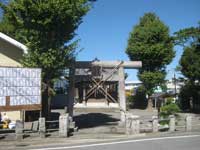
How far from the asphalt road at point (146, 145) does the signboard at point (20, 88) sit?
3.53 m

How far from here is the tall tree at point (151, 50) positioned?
150 ft

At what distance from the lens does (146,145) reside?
1577cm

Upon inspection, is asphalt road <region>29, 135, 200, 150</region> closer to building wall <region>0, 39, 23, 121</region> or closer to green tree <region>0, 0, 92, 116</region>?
green tree <region>0, 0, 92, 116</region>

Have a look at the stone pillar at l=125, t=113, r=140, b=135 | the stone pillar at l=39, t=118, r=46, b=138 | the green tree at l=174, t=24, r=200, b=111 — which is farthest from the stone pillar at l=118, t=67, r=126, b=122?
the green tree at l=174, t=24, r=200, b=111

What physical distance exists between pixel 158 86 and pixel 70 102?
2637cm

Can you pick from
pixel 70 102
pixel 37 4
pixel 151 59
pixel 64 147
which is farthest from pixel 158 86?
pixel 64 147

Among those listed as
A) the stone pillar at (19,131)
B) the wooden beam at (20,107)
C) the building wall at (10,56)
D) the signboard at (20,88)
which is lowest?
the stone pillar at (19,131)

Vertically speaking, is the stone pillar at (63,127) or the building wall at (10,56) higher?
the building wall at (10,56)

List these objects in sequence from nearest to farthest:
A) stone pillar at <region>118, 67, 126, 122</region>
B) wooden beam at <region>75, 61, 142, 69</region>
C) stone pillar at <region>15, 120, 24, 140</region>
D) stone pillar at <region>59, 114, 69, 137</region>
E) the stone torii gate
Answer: stone pillar at <region>15, 120, 24, 140</region> < stone pillar at <region>59, 114, 69, 137</region> < the stone torii gate < wooden beam at <region>75, 61, 142, 69</region> < stone pillar at <region>118, 67, 126, 122</region>

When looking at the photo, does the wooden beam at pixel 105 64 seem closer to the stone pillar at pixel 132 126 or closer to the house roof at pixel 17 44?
the house roof at pixel 17 44

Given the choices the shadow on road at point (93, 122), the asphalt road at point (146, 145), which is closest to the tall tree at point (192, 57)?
the shadow on road at point (93, 122)

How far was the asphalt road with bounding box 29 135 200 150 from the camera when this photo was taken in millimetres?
15008

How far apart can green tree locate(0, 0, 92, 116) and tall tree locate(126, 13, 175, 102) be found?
25.7 m

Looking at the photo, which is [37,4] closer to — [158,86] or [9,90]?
[9,90]
